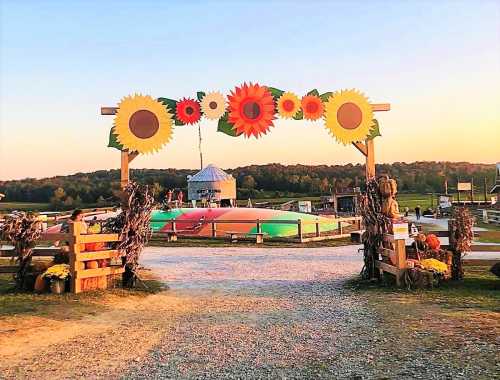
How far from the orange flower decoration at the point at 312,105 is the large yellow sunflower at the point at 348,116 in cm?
22

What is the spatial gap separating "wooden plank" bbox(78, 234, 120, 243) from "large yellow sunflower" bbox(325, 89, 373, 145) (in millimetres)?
8416

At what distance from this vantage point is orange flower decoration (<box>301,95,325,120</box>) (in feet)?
54.4

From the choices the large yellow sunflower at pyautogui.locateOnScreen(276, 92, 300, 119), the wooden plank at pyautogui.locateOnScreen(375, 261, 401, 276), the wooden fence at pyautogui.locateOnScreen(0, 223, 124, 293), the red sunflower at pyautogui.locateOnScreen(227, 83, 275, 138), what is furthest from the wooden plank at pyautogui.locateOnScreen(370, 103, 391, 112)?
the wooden fence at pyautogui.locateOnScreen(0, 223, 124, 293)

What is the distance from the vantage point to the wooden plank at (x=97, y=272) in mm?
9894

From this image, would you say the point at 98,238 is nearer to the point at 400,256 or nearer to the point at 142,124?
the point at 400,256

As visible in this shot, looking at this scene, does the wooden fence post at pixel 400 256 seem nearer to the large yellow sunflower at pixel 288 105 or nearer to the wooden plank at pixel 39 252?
the wooden plank at pixel 39 252

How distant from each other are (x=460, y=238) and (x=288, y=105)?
7.79 meters

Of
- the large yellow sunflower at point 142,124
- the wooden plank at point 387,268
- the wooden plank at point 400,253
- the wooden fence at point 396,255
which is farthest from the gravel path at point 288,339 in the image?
the large yellow sunflower at point 142,124

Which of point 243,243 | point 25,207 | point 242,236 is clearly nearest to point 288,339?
point 243,243

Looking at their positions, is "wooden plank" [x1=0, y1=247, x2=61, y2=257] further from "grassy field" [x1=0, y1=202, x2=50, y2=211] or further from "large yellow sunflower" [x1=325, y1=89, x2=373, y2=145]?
"grassy field" [x1=0, y1=202, x2=50, y2=211]

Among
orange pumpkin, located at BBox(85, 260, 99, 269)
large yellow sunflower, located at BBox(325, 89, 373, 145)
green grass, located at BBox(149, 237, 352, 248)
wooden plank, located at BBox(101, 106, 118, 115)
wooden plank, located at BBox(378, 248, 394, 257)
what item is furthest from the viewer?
green grass, located at BBox(149, 237, 352, 248)

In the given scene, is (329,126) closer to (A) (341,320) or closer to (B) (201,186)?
(A) (341,320)

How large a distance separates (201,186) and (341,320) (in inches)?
1370

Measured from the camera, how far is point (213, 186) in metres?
41.1
